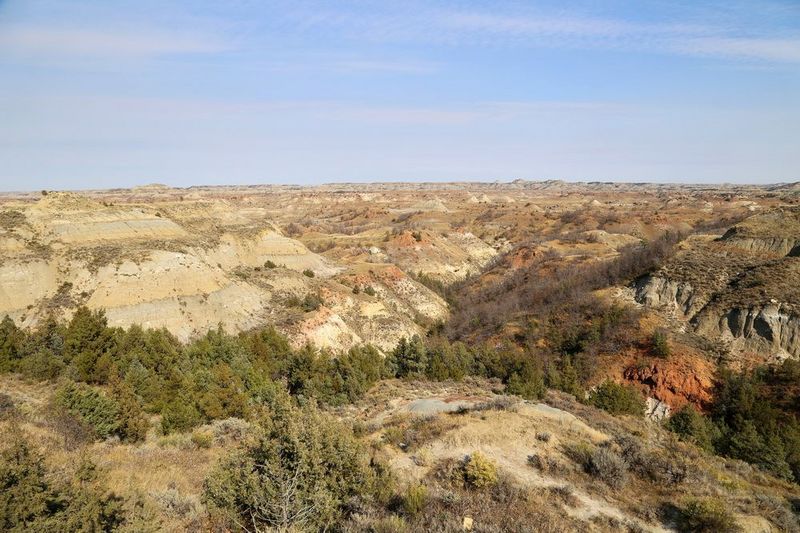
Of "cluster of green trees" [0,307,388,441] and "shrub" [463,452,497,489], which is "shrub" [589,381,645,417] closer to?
"cluster of green trees" [0,307,388,441]

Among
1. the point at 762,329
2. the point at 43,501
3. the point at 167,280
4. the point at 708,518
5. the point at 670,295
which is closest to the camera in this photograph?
the point at 43,501

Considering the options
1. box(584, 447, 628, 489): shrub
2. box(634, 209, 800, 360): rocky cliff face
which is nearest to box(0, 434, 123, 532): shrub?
box(584, 447, 628, 489): shrub

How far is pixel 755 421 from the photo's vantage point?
84.6 ft

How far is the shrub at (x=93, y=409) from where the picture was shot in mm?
17344

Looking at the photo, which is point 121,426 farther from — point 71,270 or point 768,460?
point 768,460

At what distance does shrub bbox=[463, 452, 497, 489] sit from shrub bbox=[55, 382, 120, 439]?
45.5ft

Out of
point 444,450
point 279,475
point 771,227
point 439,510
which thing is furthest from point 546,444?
point 771,227

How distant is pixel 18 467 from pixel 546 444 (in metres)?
14.6

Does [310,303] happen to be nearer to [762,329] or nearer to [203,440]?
[203,440]

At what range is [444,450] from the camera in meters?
15.6

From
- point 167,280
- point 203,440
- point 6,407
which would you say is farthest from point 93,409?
point 167,280

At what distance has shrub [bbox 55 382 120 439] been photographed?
17.3 m

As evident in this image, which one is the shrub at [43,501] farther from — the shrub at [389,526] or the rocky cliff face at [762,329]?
the rocky cliff face at [762,329]

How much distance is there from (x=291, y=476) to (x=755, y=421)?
2800cm
